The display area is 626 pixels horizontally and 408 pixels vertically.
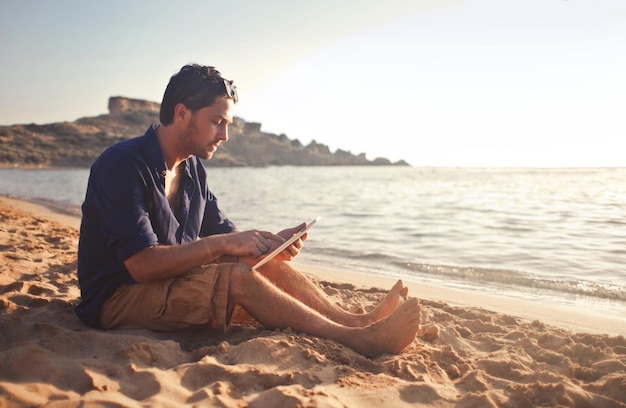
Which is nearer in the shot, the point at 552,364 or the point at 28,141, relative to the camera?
the point at 552,364

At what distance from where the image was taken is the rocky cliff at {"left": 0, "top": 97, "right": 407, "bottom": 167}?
2138 inches

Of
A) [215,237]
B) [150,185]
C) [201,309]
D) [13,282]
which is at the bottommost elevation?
[13,282]

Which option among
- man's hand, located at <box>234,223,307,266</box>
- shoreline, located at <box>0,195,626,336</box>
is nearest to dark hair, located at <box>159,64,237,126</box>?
man's hand, located at <box>234,223,307,266</box>

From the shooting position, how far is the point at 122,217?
2.34m

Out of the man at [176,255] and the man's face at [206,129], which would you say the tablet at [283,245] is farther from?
the man's face at [206,129]

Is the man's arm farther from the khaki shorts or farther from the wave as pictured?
the wave

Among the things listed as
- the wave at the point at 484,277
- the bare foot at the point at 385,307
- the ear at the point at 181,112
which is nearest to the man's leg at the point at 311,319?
the bare foot at the point at 385,307

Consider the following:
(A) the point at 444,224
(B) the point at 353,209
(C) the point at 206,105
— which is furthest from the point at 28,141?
(C) the point at 206,105

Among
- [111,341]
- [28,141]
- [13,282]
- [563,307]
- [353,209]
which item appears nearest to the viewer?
[111,341]

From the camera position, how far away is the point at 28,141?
58.8 metres

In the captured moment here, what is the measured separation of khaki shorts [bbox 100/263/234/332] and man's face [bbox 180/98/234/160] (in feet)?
2.36

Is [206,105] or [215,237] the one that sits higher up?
[206,105]

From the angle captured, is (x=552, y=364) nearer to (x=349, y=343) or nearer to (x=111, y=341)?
(x=349, y=343)

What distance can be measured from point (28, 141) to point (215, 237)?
67.5 m
